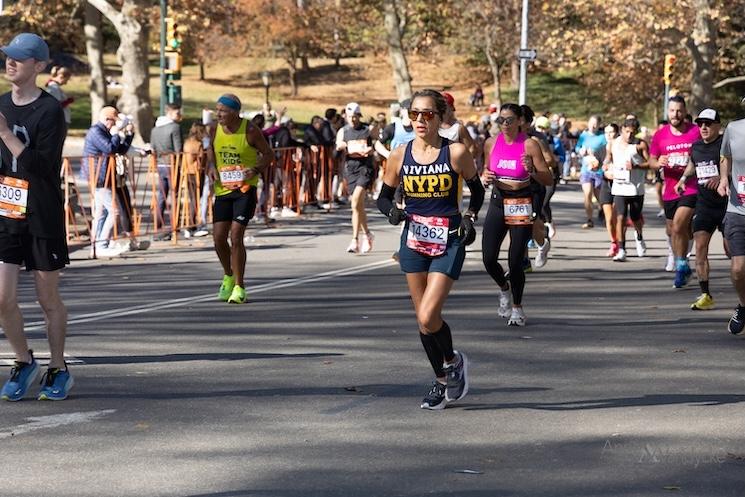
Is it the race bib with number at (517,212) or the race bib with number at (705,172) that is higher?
the race bib with number at (705,172)

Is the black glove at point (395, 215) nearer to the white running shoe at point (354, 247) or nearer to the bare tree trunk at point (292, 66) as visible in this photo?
the white running shoe at point (354, 247)

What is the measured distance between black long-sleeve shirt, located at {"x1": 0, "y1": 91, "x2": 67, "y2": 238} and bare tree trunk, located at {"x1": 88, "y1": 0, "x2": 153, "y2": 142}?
29.8m

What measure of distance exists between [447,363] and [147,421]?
5.67ft

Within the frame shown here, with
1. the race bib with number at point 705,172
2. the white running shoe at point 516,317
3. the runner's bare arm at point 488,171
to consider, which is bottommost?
the white running shoe at point 516,317

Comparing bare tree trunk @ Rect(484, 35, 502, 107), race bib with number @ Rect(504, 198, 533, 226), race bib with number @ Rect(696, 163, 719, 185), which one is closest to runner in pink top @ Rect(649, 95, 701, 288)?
race bib with number @ Rect(696, 163, 719, 185)

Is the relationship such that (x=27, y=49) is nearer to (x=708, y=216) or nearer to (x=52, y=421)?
(x=52, y=421)

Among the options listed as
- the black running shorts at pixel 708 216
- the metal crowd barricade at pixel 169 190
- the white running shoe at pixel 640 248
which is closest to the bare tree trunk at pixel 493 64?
the metal crowd barricade at pixel 169 190

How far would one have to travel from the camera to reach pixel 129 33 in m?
38.1

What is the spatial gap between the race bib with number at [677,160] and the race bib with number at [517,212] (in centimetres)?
367

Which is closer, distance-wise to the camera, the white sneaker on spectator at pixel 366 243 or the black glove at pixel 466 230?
the black glove at pixel 466 230

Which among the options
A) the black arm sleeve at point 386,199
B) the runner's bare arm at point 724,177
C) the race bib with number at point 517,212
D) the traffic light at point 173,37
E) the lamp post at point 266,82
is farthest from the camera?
the lamp post at point 266,82

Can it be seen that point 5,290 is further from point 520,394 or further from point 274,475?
point 520,394

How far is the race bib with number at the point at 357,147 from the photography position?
20328 millimetres

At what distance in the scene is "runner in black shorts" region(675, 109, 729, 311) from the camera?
13.4 m
